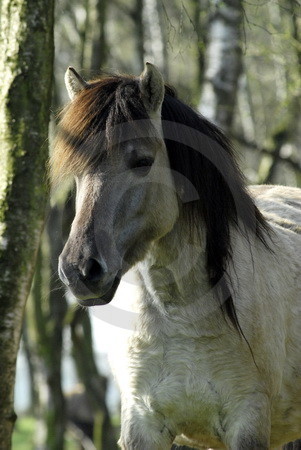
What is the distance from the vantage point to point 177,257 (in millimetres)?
4887

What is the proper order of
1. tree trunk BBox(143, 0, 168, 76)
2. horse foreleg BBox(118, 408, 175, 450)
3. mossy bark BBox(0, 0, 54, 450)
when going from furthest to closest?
tree trunk BBox(143, 0, 168, 76)
mossy bark BBox(0, 0, 54, 450)
horse foreleg BBox(118, 408, 175, 450)

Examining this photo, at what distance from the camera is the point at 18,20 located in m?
5.55

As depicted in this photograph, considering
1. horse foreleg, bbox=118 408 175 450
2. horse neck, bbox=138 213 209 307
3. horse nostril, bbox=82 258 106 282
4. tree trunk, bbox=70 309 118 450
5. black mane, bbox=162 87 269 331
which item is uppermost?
black mane, bbox=162 87 269 331

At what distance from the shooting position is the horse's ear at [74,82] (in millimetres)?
4891

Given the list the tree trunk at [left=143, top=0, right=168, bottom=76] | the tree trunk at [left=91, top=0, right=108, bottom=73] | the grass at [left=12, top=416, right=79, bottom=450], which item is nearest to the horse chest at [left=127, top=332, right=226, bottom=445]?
the tree trunk at [left=91, top=0, right=108, bottom=73]

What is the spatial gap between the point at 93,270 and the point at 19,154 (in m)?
1.64

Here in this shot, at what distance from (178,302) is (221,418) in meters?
0.74

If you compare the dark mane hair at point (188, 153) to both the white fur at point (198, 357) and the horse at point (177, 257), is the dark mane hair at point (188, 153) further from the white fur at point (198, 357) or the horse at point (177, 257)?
the white fur at point (198, 357)

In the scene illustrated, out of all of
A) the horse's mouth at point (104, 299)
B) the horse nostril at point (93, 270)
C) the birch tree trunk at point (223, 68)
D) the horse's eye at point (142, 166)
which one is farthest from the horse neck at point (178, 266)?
the birch tree trunk at point (223, 68)

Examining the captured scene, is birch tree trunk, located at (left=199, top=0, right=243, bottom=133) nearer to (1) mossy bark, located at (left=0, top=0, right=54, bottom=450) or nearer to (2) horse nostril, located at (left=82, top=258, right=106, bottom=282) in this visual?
(1) mossy bark, located at (left=0, top=0, right=54, bottom=450)

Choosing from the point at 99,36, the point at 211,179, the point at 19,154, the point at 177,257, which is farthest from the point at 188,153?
the point at 99,36

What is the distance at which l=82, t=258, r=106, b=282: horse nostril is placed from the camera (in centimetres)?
407

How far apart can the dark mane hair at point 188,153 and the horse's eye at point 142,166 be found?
0.68 ft

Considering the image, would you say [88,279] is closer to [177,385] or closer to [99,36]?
[177,385]
